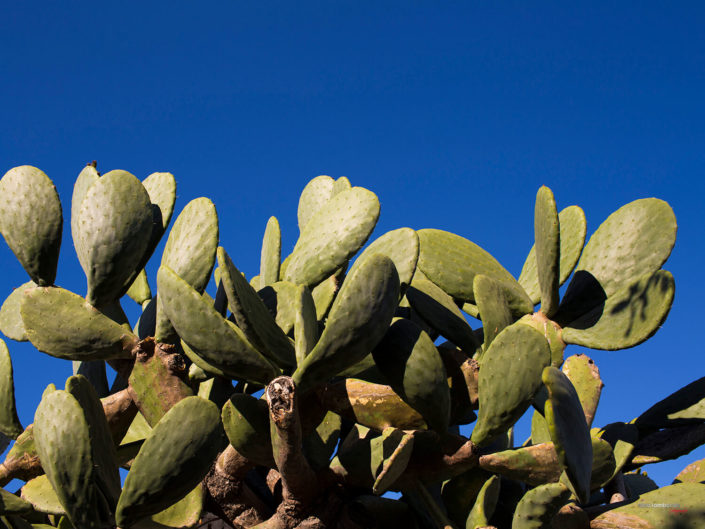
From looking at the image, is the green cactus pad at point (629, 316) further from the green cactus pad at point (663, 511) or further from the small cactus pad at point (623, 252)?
the green cactus pad at point (663, 511)

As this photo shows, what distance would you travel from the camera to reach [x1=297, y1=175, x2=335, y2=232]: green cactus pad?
334 cm

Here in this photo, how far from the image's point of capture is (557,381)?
1.87 m

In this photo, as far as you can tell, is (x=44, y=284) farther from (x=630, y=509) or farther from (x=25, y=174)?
(x=630, y=509)

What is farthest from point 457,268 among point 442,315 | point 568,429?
point 568,429

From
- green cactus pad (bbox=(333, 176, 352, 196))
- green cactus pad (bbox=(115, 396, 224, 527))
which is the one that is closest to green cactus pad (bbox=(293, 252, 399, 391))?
green cactus pad (bbox=(115, 396, 224, 527))

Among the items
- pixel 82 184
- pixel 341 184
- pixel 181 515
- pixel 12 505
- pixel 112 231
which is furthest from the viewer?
pixel 341 184

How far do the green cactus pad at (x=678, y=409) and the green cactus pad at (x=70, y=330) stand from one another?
1748mm

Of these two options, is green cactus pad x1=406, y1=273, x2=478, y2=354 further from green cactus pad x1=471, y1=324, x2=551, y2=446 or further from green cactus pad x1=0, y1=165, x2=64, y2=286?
green cactus pad x1=0, y1=165, x2=64, y2=286

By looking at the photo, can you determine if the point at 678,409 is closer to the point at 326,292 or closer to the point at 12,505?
the point at 326,292

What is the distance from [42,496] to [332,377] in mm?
944

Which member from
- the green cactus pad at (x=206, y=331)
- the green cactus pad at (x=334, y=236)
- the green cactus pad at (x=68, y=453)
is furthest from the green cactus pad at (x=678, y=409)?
the green cactus pad at (x=68, y=453)

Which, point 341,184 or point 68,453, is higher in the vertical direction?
point 341,184

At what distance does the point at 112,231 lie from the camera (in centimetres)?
235

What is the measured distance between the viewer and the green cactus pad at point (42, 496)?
2197 millimetres
